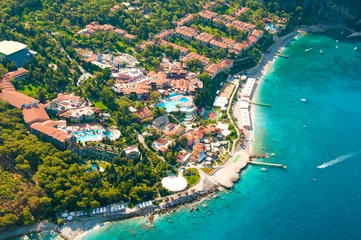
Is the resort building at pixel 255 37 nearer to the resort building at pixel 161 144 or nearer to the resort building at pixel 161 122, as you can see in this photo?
the resort building at pixel 161 122

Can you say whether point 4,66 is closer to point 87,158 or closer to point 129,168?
point 87,158

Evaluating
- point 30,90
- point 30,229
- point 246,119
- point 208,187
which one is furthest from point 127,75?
point 30,229

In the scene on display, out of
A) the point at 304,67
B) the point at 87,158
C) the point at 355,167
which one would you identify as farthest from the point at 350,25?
the point at 87,158

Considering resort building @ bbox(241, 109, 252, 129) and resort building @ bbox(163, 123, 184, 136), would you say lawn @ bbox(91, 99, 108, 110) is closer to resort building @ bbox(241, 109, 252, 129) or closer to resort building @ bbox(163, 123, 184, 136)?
resort building @ bbox(163, 123, 184, 136)

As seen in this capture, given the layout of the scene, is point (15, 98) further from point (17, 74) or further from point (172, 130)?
point (172, 130)

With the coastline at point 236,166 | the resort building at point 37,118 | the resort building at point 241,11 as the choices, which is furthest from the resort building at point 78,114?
the resort building at point 241,11

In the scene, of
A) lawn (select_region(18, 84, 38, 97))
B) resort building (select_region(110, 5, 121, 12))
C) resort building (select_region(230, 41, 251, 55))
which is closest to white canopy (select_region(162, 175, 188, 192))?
lawn (select_region(18, 84, 38, 97))
